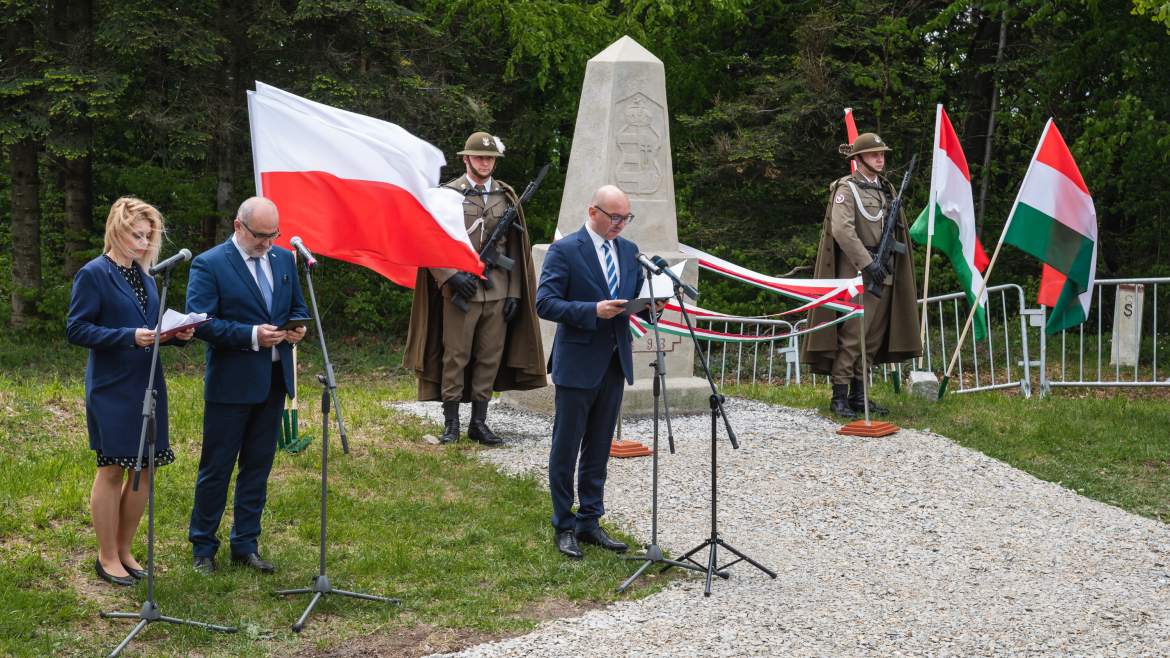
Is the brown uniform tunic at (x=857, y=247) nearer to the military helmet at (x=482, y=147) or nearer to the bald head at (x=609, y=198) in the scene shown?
the military helmet at (x=482, y=147)

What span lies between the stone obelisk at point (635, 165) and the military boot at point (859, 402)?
1.28m

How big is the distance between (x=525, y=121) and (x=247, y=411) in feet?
51.1

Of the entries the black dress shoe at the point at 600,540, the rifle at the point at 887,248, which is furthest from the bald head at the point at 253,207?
the rifle at the point at 887,248

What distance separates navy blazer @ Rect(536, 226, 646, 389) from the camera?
652 centimetres

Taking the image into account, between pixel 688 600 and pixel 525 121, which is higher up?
pixel 525 121

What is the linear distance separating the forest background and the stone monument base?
771cm

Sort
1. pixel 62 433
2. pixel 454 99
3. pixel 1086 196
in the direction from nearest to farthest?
pixel 62 433
pixel 1086 196
pixel 454 99

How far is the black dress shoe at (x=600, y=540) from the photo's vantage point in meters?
6.73

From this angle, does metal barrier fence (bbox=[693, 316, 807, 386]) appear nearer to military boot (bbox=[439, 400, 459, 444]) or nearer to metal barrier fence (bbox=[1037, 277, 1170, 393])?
metal barrier fence (bbox=[1037, 277, 1170, 393])

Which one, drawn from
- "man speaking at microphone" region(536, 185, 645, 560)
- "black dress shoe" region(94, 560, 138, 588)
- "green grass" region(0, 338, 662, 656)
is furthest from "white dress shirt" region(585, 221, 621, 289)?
"black dress shoe" region(94, 560, 138, 588)

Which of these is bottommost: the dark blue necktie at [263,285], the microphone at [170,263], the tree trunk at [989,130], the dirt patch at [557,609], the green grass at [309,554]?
the dirt patch at [557,609]

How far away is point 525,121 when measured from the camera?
21.0 m

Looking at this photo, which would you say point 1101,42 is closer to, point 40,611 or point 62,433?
point 62,433

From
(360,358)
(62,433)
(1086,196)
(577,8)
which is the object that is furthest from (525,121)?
(62,433)
